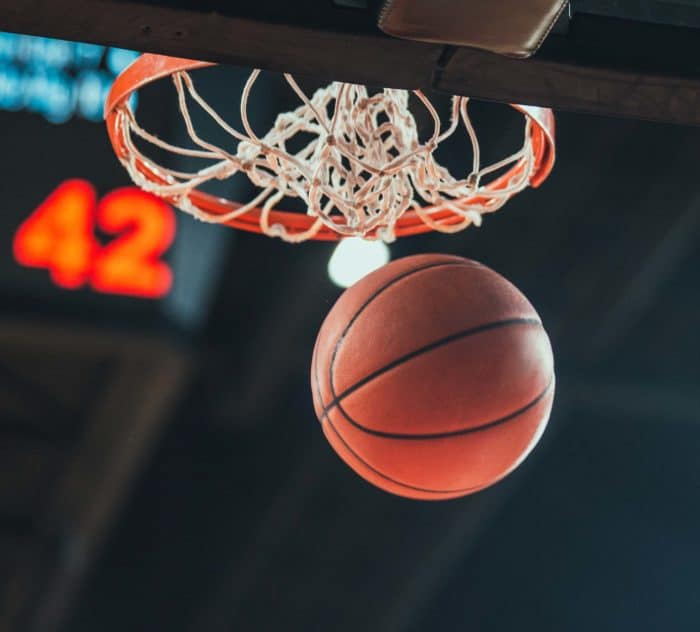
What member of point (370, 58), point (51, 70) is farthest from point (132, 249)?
point (370, 58)

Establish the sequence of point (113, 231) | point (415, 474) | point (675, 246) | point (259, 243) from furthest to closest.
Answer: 1. point (259, 243)
2. point (675, 246)
3. point (113, 231)
4. point (415, 474)

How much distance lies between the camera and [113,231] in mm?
5227

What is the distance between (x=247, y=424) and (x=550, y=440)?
73.8 inches

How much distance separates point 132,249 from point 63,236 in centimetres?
27

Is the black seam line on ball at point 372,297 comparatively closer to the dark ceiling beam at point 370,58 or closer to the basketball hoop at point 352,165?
the basketball hoop at point 352,165

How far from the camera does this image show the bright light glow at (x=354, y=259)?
19.0 feet

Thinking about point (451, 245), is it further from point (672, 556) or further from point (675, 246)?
point (672, 556)

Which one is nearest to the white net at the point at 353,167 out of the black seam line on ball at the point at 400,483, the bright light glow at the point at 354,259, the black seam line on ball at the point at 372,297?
the black seam line on ball at the point at 372,297

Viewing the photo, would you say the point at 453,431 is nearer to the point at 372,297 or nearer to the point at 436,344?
the point at 436,344

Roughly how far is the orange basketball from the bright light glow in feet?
10.5

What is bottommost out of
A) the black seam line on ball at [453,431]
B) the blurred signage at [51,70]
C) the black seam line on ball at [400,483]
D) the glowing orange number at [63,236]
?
the glowing orange number at [63,236]

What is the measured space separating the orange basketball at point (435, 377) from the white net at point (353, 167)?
0.18 m

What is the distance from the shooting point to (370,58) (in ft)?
7.27

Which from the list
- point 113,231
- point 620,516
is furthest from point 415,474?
point 620,516
